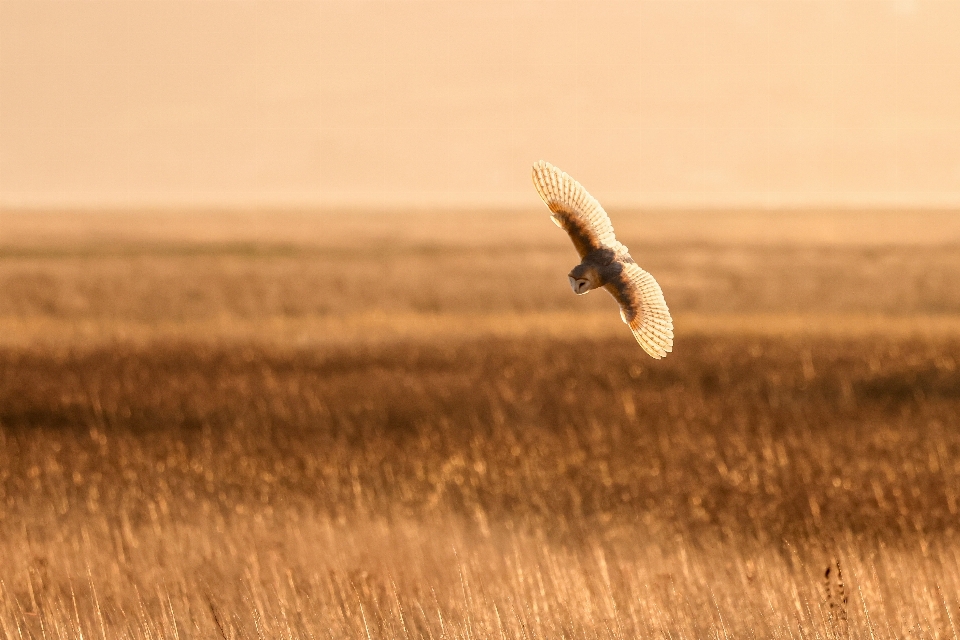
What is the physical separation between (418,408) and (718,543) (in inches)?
288

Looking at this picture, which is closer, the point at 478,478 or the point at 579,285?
the point at 579,285

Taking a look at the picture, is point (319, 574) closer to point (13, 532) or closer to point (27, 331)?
point (13, 532)

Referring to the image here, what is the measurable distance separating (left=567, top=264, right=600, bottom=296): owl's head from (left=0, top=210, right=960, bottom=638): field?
6046 millimetres

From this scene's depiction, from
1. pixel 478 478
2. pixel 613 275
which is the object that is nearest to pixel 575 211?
pixel 613 275

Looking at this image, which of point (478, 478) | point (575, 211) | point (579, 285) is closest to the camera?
point (579, 285)

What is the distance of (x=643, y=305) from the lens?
9.64 ft

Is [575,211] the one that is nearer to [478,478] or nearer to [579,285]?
[579,285]

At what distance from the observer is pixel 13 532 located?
11641 mm

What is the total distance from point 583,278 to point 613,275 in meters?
0.09

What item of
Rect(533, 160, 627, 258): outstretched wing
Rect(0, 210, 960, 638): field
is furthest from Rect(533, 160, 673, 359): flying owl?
Rect(0, 210, 960, 638): field

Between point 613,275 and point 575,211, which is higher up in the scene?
point 575,211

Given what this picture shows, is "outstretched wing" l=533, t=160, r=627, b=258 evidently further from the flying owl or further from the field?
the field

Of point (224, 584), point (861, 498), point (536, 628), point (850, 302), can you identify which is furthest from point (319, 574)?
point (850, 302)

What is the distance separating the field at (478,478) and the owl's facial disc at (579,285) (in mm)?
6059
